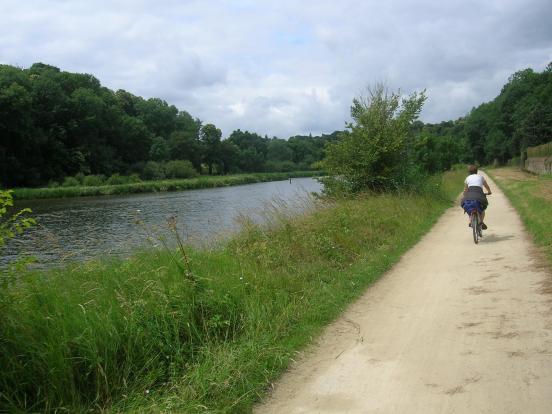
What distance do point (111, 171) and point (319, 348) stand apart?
94.5 metres

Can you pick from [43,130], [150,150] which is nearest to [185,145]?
[150,150]

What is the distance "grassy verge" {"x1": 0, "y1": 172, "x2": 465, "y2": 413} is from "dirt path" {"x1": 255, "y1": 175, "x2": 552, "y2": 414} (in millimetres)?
370

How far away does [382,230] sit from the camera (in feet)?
43.9

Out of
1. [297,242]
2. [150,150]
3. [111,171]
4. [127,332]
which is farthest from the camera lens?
[150,150]

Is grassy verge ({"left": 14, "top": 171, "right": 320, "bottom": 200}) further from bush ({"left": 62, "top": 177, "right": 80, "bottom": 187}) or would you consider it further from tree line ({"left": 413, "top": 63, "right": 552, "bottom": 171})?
tree line ({"left": 413, "top": 63, "right": 552, "bottom": 171})

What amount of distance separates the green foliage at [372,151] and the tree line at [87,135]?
45.1 m

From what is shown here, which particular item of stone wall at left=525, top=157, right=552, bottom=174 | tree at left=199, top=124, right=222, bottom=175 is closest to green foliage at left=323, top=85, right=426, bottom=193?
stone wall at left=525, top=157, right=552, bottom=174

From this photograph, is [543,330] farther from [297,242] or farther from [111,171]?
[111,171]

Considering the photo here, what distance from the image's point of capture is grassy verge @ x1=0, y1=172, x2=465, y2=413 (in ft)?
14.8

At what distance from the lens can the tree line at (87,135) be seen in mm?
71562

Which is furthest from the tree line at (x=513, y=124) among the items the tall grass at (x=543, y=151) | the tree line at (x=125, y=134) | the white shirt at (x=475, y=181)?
the white shirt at (x=475, y=181)

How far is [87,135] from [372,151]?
8244cm

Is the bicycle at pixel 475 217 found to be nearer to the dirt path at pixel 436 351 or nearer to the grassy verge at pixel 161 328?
the dirt path at pixel 436 351

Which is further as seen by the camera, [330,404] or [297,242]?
[297,242]
